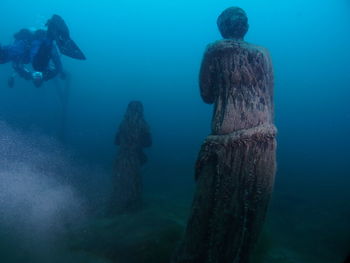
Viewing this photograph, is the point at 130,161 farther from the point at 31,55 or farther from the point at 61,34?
the point at 31,55

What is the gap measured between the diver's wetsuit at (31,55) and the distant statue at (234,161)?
17.9 ft

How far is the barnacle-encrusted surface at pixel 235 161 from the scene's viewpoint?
300cm

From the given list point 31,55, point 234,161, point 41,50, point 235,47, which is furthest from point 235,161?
point 31,55

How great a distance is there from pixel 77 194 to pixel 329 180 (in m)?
13.5

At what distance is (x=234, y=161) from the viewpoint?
300 cm

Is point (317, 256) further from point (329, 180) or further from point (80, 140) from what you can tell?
point (80, 140)

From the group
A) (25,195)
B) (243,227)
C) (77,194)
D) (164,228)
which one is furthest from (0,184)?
(243,227)

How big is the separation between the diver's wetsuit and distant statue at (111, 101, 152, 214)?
2.52m

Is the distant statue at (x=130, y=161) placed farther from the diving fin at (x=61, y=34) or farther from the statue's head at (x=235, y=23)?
the statue's head at (x=235, y=23)

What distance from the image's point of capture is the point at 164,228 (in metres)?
A: 5.66

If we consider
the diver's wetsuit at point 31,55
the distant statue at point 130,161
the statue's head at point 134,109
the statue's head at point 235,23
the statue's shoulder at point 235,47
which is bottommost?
the distant statue at point 130,161

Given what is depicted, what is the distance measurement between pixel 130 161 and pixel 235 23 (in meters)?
5.12

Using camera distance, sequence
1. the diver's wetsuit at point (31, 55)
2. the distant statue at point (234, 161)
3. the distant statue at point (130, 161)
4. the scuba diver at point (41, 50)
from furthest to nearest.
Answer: the distant statue at point (130, 161) < the diver's wetsuit at point (31, 55) < the scuba diver at point (41, 50) < the distant statue at point (234, 161)

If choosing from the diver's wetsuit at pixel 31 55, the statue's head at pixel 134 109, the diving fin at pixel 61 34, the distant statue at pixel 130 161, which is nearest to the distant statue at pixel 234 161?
the distant statue at pixel 130 161
